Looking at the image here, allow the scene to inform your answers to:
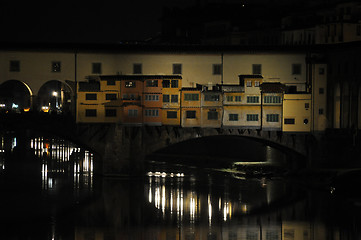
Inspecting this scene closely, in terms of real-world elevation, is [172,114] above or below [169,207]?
above

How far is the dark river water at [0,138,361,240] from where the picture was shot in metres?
34.4

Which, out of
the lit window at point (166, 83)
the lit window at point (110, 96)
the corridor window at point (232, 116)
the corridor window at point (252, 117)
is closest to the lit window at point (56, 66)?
the lit window at point (110, 96)

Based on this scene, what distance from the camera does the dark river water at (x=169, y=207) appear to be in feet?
113

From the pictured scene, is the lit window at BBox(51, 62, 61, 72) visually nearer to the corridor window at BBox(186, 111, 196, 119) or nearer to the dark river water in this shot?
the dark river water

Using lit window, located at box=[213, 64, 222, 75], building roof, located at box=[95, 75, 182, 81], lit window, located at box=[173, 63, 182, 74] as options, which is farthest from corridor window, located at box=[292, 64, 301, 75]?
building roof, located at box=[95, 75, 182, 81]

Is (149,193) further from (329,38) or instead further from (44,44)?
(329,38)

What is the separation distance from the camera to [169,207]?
40312 mm

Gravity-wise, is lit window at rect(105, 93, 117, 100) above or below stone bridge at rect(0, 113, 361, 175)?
above

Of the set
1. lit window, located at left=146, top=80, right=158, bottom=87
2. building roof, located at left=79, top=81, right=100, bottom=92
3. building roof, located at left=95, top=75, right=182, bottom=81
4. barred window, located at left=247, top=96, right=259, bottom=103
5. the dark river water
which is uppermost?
building roof, located at left=95, top=75, right=182, bottom=81

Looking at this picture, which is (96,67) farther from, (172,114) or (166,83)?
(172,114)

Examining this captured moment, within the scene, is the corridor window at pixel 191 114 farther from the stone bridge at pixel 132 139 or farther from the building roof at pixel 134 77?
the building roof at pixel 134 77

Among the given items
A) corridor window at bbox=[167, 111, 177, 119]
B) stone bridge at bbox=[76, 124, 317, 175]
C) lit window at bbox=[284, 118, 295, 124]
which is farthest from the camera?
lit window at bbox=[284, 118, 295, 124]

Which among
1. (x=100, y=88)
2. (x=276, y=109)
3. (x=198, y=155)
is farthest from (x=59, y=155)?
(x=276, y=109)

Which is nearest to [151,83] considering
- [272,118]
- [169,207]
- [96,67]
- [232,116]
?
[96,67]
